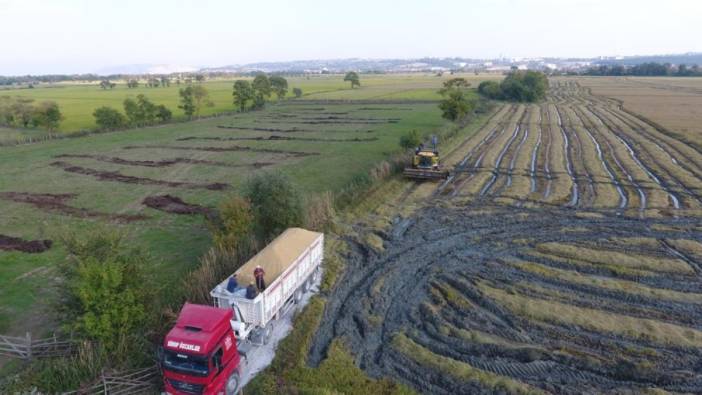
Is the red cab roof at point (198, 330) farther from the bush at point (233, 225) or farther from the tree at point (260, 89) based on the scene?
the tree at point (260, 89)

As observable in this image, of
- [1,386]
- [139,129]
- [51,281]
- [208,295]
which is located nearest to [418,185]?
[208,295]

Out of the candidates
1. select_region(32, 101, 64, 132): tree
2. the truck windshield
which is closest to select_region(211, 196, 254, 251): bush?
the truck windshield

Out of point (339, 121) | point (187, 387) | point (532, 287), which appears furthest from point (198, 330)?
point (339, 121)

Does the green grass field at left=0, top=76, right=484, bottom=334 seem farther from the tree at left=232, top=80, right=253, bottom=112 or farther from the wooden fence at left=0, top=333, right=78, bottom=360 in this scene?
the tree at left=232, top=80, right=253, bottom=112

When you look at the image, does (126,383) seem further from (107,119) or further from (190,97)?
(190,97)

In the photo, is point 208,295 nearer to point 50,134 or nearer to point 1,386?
point 1,386
